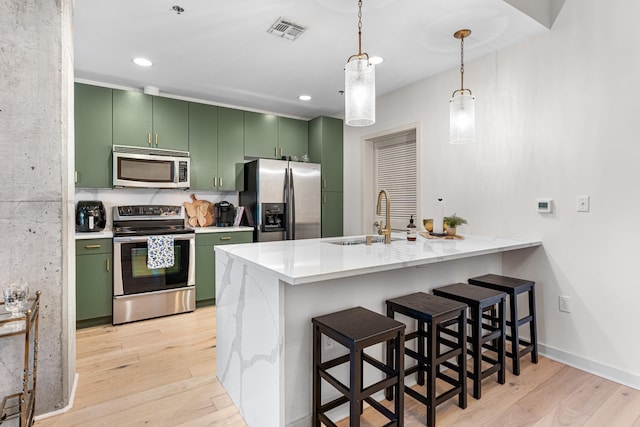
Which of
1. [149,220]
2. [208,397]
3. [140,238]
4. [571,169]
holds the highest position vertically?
[571,169]

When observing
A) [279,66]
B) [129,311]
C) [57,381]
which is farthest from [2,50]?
[129,311]

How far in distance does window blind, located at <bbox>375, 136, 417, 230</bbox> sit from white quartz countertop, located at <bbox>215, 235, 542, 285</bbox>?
4.31 ft

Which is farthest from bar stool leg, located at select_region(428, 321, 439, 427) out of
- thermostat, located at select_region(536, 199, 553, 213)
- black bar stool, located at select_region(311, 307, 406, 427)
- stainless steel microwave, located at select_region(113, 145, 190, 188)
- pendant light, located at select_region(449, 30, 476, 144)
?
stainless steel microwave, located at select_region(113, 145, 190, 188)

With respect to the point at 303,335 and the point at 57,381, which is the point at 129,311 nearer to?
the point at 57,381

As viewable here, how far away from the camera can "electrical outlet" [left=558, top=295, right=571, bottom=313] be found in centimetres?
246

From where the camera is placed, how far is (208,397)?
6.64 feet

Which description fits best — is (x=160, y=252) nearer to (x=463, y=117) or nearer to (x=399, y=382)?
(x=399, y=382)

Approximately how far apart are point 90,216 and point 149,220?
1.88 ft

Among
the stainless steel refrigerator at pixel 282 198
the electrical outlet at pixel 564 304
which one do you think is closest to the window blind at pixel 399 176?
the stainless steel refrigerator at pixel 282 198

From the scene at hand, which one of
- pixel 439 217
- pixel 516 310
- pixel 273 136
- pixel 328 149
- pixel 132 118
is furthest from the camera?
pixel 328 149

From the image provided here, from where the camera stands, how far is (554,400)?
1.97m

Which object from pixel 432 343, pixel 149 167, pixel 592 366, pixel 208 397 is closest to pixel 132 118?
pixel 149 167

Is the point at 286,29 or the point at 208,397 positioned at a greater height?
the point at 286,29

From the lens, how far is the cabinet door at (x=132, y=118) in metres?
3.52
